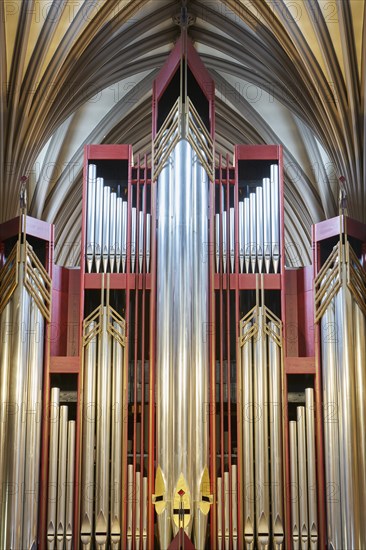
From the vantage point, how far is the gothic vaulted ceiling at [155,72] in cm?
1622

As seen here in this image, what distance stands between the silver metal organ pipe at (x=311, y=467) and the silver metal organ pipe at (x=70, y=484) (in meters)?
3.17

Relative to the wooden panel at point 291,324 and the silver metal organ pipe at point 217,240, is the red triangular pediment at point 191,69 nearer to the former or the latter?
the silver metal organ pipe at point 217,240

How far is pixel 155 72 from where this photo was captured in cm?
2145

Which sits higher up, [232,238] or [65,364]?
[232,238]

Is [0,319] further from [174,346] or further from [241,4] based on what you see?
[241,4]

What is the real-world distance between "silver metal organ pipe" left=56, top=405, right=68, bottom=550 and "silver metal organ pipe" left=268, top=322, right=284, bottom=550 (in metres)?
2.79

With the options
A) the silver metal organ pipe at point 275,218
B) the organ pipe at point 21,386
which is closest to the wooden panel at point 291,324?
the silver metal organ pipe at point 275,218

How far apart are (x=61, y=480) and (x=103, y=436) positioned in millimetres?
807

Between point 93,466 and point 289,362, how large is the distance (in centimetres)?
306

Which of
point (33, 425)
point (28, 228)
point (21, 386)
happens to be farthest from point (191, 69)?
point (33, 425)

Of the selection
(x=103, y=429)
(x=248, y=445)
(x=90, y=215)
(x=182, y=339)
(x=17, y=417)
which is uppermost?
(x=90, y=215)

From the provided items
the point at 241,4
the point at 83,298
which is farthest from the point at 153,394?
the point at 241,4

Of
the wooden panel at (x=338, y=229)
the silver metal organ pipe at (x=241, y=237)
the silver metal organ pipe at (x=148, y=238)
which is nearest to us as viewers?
the wooden panel at (x=338, y=229)

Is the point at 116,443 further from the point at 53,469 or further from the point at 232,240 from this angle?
the point at 232,240
